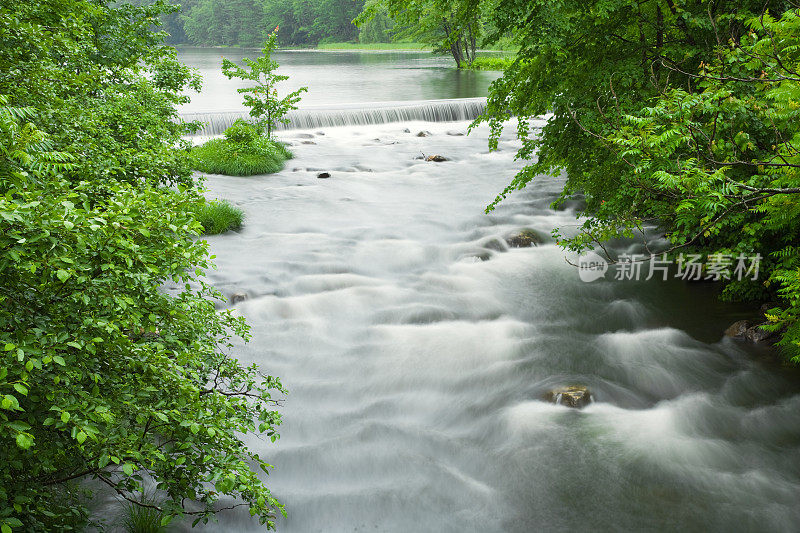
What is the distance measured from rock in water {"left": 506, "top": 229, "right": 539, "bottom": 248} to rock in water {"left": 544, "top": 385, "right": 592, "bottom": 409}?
497cm

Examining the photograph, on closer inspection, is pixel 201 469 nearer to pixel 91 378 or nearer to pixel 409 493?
pixel 91 378

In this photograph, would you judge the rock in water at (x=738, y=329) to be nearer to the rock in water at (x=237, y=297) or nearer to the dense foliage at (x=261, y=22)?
the rock in water at (x=237, y=297)

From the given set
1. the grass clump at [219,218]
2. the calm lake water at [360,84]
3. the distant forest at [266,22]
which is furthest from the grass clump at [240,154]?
the distant forest at [266,22]

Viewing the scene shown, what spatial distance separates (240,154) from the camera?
1761 centimetres

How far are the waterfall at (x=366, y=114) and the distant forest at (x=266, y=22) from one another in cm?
6253

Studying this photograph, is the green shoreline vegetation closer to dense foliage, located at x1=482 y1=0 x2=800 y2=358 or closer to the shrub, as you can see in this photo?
the shrub

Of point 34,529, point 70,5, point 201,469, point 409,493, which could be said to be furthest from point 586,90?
point 34,529

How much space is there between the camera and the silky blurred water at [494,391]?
538cm

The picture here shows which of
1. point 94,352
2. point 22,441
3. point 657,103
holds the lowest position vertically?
point 22,441

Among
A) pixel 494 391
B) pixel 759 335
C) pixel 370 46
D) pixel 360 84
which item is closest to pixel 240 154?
pixel 494 391

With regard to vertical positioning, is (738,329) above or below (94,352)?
below

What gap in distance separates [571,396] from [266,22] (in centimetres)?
10913

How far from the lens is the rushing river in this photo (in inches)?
212

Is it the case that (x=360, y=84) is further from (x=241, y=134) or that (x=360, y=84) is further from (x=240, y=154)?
(x=240, y=154)
